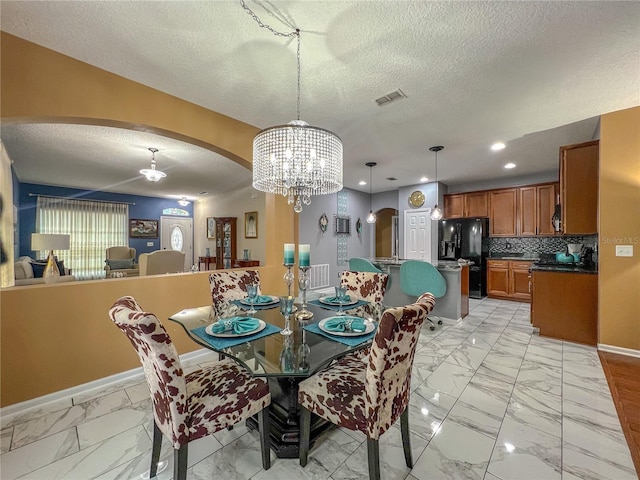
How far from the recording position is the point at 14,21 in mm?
1581

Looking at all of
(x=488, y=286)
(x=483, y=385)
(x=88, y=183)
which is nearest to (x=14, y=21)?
(x=483, y=385)

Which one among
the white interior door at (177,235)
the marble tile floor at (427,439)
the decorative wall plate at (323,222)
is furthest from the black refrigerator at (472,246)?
the white interior door at (177,235)

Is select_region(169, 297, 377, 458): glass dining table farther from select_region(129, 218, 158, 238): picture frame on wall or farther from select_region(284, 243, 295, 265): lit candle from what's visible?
select_region(129, 218, 158, 238): picture frame on wall

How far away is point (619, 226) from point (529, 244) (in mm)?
2977

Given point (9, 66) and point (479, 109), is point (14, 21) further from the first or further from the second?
point (479, 109)

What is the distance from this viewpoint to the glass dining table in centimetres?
117

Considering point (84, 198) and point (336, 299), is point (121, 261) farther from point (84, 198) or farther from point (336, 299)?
point (336, 299)

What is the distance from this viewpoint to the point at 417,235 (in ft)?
19.7

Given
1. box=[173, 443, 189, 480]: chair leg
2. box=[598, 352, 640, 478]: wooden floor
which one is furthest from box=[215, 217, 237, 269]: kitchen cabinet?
box=[598, 352, 640, 478]: wooden floor

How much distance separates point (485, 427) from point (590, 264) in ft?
10.1

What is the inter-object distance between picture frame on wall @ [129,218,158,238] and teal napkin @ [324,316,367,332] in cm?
815

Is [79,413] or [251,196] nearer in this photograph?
[79,413]

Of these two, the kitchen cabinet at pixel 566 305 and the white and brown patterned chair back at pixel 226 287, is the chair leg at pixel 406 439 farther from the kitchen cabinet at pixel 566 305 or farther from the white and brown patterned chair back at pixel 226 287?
the kitchen cabinet at pixel 566 305

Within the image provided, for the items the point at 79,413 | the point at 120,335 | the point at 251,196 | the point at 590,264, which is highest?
the point at 251,196
